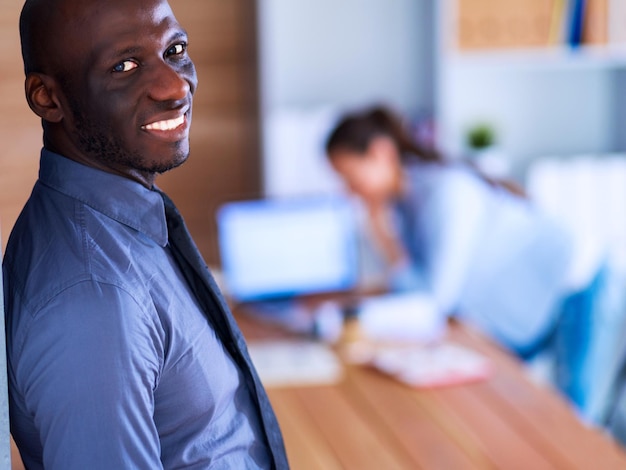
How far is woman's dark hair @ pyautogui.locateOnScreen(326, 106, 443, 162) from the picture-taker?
9.69ft

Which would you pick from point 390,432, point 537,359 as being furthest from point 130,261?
point 537,359

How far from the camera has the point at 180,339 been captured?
72 cm

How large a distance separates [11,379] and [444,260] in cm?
228

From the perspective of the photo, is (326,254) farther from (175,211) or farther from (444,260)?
(175,211)

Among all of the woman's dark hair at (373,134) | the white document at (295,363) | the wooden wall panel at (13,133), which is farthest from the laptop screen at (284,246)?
the wooden wall panel at (13,133)

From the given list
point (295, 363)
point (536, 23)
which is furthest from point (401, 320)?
point (536, 23)

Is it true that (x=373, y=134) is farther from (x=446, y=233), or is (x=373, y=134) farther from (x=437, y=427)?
(x=437, y=427)

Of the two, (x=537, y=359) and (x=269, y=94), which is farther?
(x=269, y=94)

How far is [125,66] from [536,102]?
348 cm

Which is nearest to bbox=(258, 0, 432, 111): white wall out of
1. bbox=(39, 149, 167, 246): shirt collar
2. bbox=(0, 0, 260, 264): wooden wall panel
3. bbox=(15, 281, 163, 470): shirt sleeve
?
bbox=(0, 0, 260, 264): wooden wall panel

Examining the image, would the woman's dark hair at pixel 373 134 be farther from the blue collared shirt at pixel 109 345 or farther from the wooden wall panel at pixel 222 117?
the blue collared shirt at pixel 109 345

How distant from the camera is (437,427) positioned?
6.58 feet

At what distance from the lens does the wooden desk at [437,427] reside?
1837mm

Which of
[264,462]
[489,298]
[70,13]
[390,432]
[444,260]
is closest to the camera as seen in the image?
[70,13]
